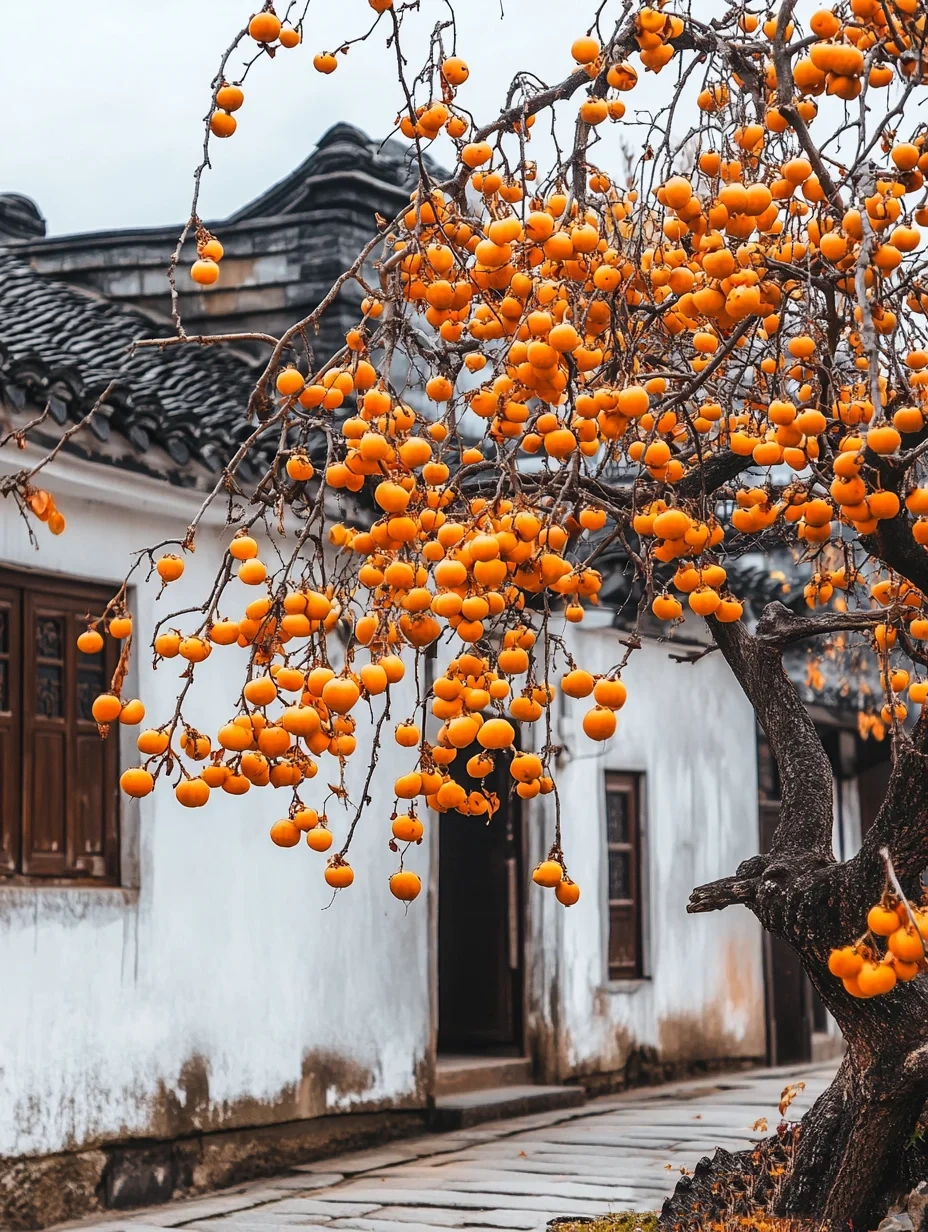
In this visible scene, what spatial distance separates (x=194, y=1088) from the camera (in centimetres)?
686

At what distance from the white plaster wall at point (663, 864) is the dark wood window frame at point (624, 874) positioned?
6 cm

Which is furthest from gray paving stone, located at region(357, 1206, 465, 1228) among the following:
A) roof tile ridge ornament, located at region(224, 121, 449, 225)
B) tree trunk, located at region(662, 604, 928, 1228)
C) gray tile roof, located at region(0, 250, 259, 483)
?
roof tile ridge ornament, located at region(224, 121, 449, 225)

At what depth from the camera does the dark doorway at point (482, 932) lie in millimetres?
9797

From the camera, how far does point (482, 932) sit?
10.1 metres

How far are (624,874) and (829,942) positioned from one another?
650 cm

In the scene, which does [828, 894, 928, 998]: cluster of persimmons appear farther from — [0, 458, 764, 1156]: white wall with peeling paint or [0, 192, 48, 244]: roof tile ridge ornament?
[0, 192, 48, 244]: roof tile ridge ornament

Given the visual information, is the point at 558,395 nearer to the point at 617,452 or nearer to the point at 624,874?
the point at 617,452

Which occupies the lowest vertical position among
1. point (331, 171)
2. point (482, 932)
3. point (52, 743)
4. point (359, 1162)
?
point (359, 1162)

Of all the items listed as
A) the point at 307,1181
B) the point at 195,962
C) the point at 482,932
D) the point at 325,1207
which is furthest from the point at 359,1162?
the point at 482,932

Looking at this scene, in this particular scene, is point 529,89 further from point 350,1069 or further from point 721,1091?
point 721,1091

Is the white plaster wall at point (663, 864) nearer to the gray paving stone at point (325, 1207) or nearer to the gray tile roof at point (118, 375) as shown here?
the gray tile roof at point (118, 375)

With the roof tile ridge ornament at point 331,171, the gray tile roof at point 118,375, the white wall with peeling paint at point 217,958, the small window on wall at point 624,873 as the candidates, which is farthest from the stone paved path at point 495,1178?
the roof tile ridge ornament at point 331,171

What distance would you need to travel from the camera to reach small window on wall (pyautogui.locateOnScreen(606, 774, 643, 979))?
10367 millimetres

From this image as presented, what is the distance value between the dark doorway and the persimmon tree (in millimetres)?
5333
